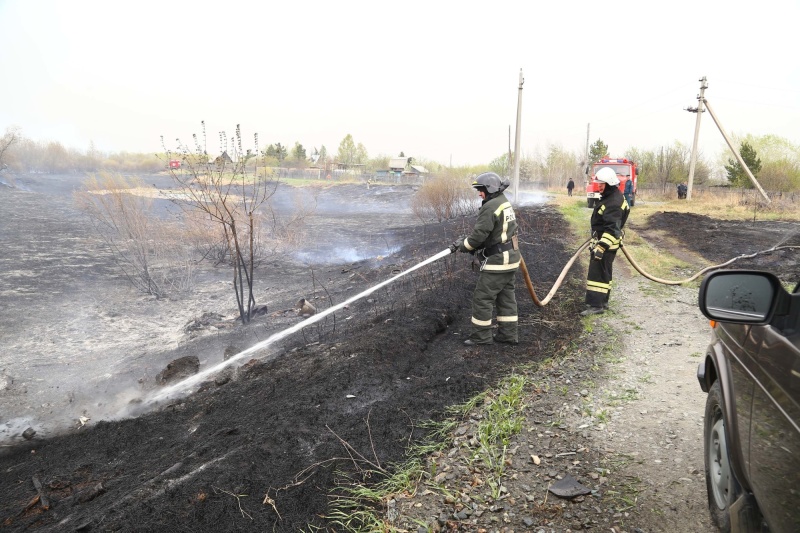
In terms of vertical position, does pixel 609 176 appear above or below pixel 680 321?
above

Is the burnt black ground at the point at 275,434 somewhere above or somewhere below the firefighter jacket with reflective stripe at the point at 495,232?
below

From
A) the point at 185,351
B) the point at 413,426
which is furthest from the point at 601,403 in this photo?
the point at 185,351

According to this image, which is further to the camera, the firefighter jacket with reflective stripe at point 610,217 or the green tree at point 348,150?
the green tree at point 348,150

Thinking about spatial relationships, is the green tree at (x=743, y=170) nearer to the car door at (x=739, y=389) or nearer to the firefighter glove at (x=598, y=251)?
the firefighter glove at (x=598, y=251)

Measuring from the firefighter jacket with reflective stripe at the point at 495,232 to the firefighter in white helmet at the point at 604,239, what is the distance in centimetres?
179

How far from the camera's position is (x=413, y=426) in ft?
13.2

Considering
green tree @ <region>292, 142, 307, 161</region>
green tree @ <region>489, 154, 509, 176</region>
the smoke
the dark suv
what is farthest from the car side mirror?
green tree @ <region>292, 142, 307, 161</region>

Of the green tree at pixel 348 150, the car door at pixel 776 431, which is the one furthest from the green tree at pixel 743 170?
the green tree at pixel 348 150

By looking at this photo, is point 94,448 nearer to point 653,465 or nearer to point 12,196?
point 653,465

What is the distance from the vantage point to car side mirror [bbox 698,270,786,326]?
6.06 ft

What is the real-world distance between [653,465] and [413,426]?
1.71 meters

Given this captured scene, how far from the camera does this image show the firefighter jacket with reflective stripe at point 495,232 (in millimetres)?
5461

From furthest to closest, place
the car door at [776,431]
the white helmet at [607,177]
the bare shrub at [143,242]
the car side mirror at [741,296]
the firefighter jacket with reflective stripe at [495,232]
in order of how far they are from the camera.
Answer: the bare shrub at [143,242] → the white helmet at [607,177] → the firefighter jacket with reflective stripe at [495,232] → the car side mirror at [741,296] → the car door at [776,431]

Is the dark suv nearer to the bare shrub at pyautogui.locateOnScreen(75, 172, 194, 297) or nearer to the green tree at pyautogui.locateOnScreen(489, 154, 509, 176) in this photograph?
the bare shrub at pyautogui.locateOnScreen(75, 172, 194, 297)
